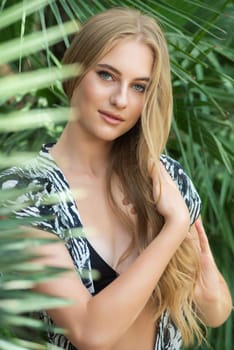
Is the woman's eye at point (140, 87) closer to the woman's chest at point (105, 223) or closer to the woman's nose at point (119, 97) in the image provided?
the woman's nose at point (119, 97)

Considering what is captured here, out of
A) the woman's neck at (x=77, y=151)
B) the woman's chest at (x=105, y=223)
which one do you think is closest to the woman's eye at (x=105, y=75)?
the woman's neck at (x=77, y=151)

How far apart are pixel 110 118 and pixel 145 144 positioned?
0.13 m

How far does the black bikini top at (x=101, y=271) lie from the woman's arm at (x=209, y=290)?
0.26 metres

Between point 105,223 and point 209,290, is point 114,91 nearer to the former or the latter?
point 105,223

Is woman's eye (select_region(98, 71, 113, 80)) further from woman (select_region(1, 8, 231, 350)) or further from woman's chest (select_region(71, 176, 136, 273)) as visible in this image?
woman's chest (select_region(71, 176, 136, 273))

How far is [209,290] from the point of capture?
6.27 ft

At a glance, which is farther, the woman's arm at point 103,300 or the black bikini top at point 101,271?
the black bikini top at point 101,271

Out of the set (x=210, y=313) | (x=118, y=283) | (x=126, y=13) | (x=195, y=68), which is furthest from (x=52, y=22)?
(x=118, y=283)

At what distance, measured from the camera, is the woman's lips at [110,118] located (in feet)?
5.70

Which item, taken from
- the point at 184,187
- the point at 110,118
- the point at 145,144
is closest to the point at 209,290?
the point at 184,187

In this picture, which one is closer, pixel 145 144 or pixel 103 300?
pixel 103 300

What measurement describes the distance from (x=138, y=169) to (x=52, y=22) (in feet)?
3.93

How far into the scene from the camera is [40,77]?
836mm

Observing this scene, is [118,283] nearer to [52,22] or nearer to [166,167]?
[166,167]
